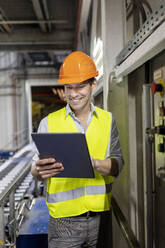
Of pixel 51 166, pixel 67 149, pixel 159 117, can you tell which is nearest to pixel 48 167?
pixel 51 166

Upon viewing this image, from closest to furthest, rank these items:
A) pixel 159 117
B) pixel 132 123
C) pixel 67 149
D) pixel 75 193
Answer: pixel 67 149 < pixel 75 193 < pixel 159 117 < pixel 132 123

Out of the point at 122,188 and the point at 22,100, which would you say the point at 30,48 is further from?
the point at 122,188

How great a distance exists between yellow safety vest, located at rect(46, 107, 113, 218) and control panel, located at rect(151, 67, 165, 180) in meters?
0.35

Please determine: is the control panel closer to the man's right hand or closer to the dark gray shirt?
the dark gray shirt

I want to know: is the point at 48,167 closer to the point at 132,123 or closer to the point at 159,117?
the point at 159,117

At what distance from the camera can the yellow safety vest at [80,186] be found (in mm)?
1527

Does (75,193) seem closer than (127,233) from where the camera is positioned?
Yes

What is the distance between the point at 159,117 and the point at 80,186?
2.33 feet

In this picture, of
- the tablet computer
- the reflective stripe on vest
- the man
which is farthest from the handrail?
the tablet computer

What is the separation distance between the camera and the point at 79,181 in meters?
1.55

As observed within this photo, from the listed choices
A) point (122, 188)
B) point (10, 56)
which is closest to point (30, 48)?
point (10, 56)

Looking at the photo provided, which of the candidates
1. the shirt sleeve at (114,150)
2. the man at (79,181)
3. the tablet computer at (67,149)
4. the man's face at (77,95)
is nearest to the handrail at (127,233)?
the man at (79,181)

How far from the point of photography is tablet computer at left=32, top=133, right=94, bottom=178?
3.81 feet

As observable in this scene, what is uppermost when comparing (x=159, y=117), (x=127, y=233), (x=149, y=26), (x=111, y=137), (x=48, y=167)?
(x=149, y=26)
